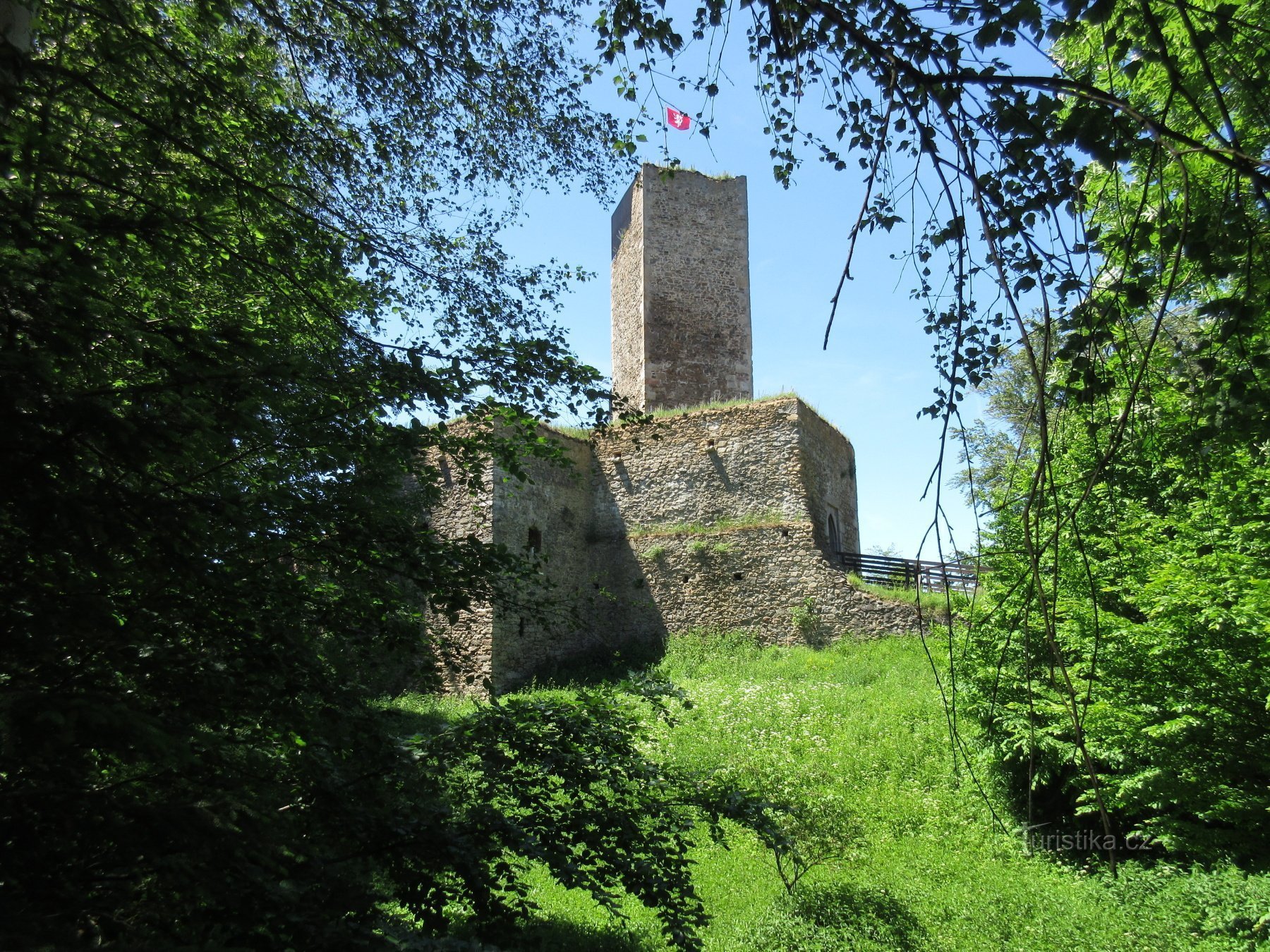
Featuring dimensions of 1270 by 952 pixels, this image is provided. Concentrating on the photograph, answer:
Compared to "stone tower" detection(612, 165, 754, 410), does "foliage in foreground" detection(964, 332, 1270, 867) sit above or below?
below

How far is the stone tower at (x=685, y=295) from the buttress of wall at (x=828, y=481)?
3566 mm

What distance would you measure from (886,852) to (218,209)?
29.0ft

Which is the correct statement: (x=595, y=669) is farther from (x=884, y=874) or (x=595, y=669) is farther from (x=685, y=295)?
(x=685, y=295)

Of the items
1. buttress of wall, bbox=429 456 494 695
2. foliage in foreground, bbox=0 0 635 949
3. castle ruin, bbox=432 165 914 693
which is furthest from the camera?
castle ruin, bbox=432 165 914 693

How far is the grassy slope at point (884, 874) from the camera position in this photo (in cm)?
738

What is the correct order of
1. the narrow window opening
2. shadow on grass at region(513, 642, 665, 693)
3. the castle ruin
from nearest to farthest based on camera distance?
shadow on grass at region(513, 642, 665, 693) → the castle ruin → the narrow window opening

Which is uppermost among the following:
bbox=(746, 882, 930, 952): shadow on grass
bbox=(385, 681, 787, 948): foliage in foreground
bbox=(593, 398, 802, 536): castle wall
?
bbox=(593, 398, 802, 536): castle wall

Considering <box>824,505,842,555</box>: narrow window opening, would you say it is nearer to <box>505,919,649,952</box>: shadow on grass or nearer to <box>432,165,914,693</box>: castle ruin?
<box>432,165,914,693</box>: castle ruin

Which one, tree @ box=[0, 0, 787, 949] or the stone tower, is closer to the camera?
tree @ box=[0, 0, 787, 949]

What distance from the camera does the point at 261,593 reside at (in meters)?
4.03

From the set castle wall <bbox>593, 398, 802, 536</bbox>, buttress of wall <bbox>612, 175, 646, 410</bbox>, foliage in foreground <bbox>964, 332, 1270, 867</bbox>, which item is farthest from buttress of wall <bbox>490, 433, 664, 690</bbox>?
foliage in foreground <bbox>964, 332, 1270, 867</bbox>

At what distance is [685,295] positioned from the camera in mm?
22719

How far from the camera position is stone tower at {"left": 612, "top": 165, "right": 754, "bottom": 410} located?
73.4 ft

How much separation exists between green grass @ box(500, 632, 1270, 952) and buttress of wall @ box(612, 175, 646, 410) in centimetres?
1046
